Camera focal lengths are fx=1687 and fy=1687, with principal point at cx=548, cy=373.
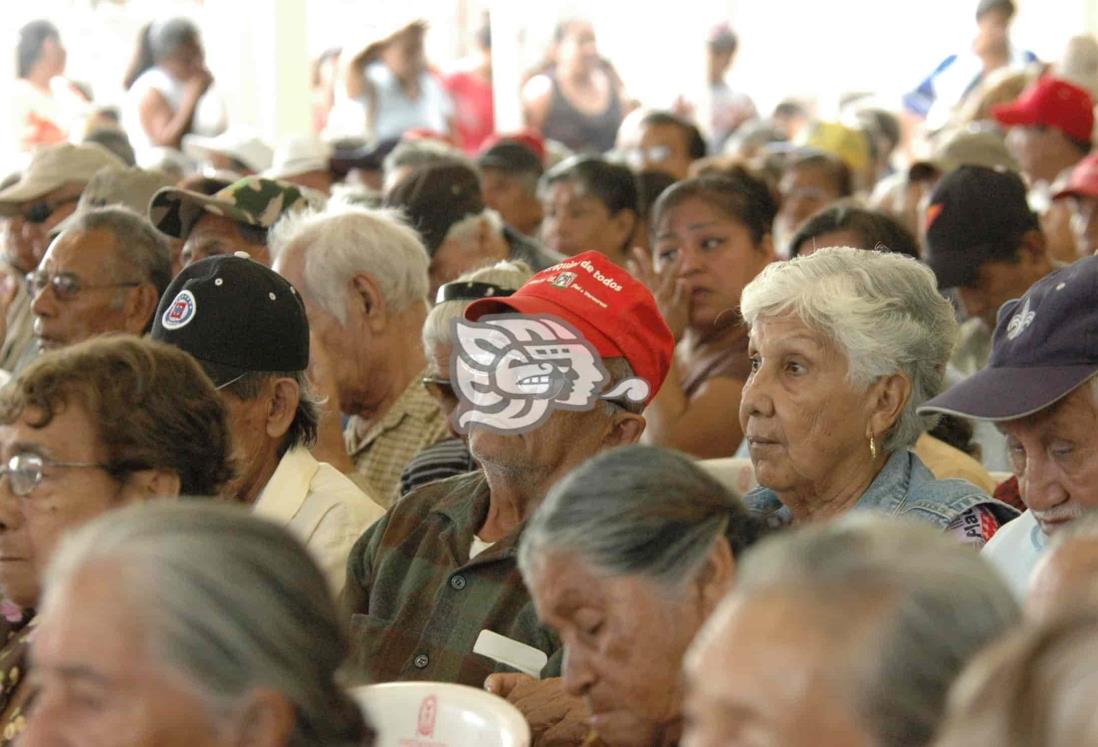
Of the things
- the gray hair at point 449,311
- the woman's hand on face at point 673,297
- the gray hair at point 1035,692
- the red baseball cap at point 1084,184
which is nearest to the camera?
the gray hair at point 1035,692

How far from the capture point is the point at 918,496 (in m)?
2.71

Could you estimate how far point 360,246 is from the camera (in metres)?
3.81

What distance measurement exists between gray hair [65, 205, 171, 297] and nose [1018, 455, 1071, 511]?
2.35 metres

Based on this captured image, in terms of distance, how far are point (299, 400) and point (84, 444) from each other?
2.58 feet

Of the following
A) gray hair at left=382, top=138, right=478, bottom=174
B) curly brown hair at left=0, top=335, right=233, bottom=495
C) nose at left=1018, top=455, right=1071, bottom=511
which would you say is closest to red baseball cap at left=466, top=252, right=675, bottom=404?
curly brown hair at left=0, top=335, right=233, bottom=495

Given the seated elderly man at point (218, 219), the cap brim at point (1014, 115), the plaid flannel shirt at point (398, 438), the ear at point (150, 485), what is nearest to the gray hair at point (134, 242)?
the seated elderly man at point (218, 219)

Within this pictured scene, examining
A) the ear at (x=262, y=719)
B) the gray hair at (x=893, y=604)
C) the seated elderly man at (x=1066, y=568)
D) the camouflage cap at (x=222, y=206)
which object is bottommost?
the camouflage cap at (x=222, y=206)

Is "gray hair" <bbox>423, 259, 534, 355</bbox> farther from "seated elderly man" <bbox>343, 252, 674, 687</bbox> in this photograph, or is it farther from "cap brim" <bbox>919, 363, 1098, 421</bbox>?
"cap brim" <bbox>919, 363, 1098, 421</bbox>

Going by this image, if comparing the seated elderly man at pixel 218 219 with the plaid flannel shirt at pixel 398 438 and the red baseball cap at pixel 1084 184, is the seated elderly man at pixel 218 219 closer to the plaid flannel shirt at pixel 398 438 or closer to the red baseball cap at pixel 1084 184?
the plaid flannel shirt at pixel 398 438

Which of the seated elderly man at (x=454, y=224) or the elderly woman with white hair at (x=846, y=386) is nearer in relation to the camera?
the elderly woman with white hair at (x=846, y=386)

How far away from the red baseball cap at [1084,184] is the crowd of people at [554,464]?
1cm

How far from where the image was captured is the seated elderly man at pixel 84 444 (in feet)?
7.84

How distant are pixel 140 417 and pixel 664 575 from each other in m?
0.90

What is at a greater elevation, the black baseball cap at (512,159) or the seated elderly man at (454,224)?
the seated elderly man at (454,224)
